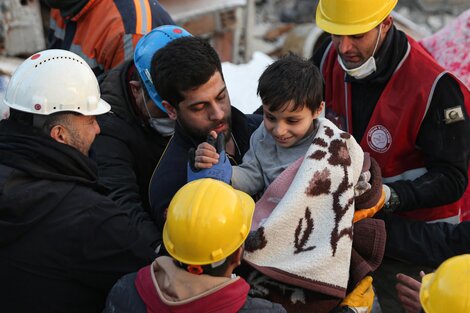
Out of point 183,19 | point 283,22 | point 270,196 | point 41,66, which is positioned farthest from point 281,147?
point 283,22

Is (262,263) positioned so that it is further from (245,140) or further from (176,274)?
(245,140)

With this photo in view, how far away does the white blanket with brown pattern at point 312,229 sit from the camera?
2.54 meters

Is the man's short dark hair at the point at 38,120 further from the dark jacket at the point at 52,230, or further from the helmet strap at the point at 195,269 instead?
the helmet strap at the point at 195,269

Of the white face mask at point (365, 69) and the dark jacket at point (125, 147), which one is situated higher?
the white face mask at point (365, 69)

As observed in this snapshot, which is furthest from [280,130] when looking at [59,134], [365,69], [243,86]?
[243,86]

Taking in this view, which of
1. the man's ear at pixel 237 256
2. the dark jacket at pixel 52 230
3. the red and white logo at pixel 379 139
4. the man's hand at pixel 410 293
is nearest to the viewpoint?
the man's ear at pixel 237 256

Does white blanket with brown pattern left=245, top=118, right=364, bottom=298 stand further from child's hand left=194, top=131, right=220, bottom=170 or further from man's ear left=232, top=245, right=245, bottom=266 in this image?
child's hand left=194, top=131, right=220, bottom=170

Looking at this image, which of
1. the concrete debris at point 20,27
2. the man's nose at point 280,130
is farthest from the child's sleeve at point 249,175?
the concrete debris at point 20,27

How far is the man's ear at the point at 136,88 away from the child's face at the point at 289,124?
0.98m

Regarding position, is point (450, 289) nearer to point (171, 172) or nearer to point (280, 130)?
point (280, 130)

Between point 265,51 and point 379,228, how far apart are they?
28.1ft

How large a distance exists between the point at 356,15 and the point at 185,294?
180 cm

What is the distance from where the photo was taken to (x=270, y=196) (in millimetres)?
2729

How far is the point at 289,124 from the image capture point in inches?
112
